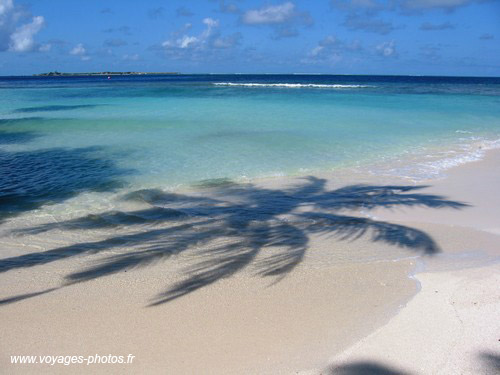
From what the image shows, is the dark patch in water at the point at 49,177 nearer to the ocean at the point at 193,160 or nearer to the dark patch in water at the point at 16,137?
the ocean at the point at 193,160

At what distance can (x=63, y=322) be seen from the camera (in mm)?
3979

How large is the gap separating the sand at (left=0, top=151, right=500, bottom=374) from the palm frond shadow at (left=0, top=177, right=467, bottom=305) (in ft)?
0.68

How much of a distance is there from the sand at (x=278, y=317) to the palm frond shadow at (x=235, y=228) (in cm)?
21

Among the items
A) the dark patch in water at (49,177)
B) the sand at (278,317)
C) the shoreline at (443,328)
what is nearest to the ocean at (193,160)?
the dark patch in water at (49,177)

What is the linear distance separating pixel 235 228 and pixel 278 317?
8.50 ft

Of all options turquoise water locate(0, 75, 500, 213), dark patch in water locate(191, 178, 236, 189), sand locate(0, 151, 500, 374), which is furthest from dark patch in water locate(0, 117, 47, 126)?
sand locate(0, 151, 500, 374)

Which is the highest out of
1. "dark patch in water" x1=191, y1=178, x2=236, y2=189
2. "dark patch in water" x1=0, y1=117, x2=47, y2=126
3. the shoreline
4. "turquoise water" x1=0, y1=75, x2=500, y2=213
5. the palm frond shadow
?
"dark patch in water" x1=0, y1=117, x2=47, y2=126

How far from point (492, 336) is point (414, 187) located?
5340 mm

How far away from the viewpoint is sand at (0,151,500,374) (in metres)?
3.45

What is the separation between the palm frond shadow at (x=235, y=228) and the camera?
5.25m

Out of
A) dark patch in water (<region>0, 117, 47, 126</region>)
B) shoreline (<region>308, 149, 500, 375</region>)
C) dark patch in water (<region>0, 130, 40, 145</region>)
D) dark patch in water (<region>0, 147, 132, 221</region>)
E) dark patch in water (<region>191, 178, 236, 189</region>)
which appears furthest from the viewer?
dark patch in water (<region>0, 117, 47, 126</region>)

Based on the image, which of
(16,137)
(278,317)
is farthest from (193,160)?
(16,137)

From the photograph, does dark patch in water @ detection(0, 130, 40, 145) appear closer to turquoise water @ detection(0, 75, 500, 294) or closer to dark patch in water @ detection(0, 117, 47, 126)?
turquoise water @ detection(0, 75, 500, 294)

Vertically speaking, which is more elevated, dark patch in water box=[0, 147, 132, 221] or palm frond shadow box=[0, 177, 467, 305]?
dark patch in water box=[0, 147, 132, 221]
